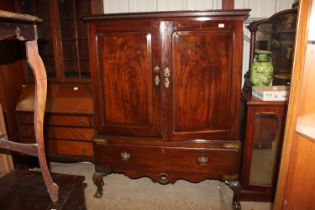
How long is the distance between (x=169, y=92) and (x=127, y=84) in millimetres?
341

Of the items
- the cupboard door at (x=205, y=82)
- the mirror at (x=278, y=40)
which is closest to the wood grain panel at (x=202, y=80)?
the cupboard door at (x=205, y=82)

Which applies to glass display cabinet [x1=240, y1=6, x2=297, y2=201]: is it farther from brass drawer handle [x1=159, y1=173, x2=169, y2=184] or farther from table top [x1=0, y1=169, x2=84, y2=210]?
table top [x1=0, y1=169, x2=84, y2=210]

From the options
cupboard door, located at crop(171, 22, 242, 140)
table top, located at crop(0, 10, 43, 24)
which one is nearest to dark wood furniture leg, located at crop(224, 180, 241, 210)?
cupboard door, located at crop(171, 22, 242, 140)

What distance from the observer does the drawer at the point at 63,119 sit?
7.82 ft

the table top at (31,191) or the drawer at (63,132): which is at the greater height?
the table top at (31,191)

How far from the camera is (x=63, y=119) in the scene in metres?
2.42

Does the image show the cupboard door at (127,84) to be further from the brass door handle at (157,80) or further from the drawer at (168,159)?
the drawer at (168,159)

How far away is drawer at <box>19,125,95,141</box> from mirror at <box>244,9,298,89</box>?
65.6 inches

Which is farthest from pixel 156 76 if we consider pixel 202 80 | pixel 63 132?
pixel 63 132

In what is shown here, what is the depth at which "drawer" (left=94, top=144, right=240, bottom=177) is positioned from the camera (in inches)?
72.0

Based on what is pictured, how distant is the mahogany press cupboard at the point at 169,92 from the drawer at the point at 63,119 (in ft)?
1.52

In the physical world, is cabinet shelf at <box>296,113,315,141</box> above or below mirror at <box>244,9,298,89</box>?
below

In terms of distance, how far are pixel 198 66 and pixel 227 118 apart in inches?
18.3

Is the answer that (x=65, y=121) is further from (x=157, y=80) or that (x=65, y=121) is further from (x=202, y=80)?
(x=202, y=80)
